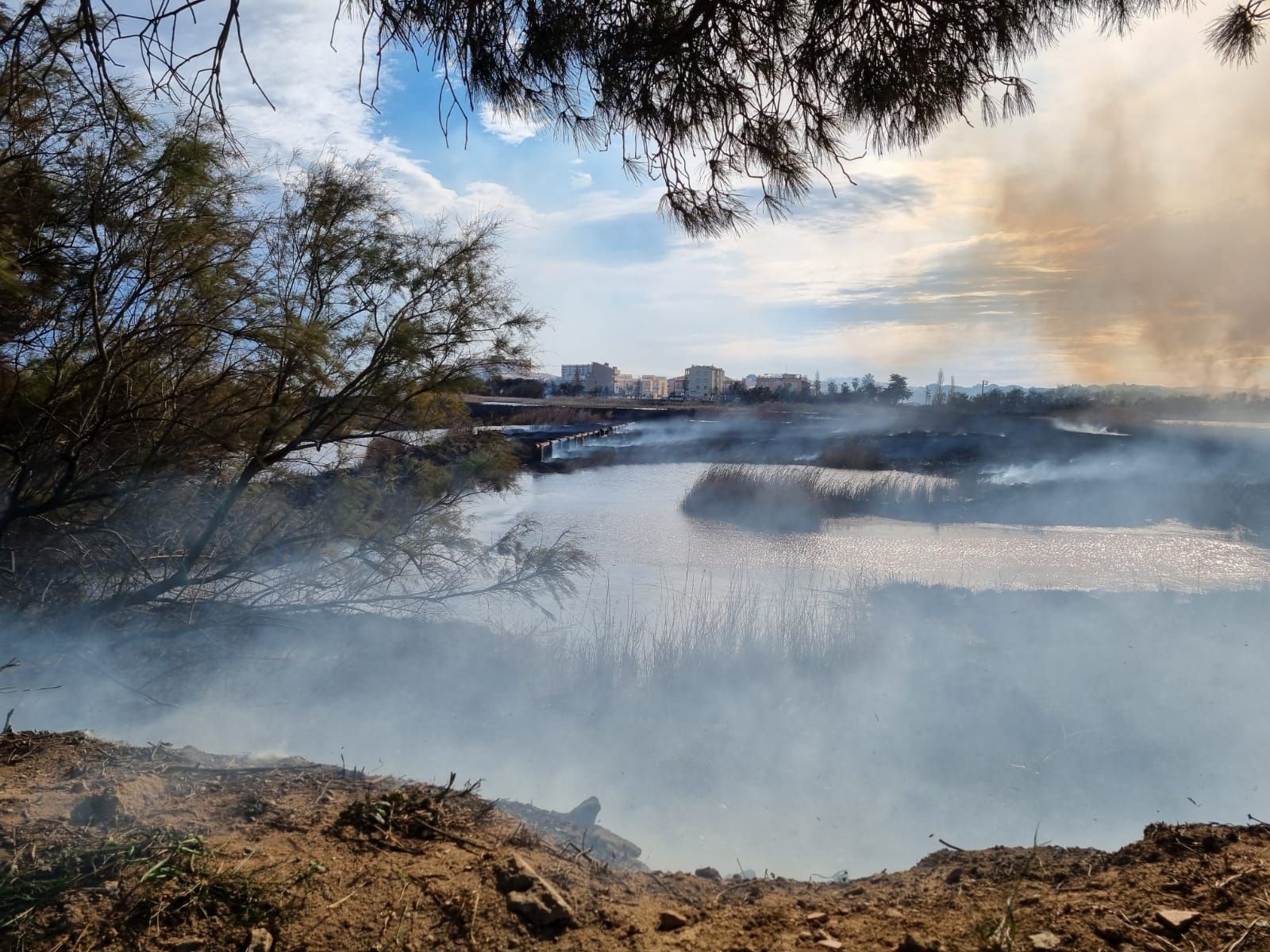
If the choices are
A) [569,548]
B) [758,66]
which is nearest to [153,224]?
[758,66]

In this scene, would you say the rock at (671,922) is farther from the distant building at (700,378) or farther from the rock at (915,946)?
the distant building at (700,378)

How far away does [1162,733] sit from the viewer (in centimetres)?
717

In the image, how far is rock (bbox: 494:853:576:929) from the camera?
6.65 ft

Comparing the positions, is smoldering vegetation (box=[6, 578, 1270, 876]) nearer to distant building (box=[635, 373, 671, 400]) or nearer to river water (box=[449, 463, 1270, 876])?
river water (box=[449, 463, 1270, 876])

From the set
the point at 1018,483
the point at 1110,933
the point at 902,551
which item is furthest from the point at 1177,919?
the point at 1018,483

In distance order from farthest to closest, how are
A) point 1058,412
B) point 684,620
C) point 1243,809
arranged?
point 1058,412
point 684,620
point 1243,809

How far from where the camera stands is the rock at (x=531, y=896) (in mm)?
2027

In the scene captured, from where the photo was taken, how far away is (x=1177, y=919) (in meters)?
1.82

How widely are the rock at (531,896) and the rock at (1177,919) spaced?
55.0 inches

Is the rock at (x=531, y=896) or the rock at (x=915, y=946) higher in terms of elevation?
the rock at (x=915, y=946)

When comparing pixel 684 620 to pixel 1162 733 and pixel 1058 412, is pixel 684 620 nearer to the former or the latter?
pixel 1162 733

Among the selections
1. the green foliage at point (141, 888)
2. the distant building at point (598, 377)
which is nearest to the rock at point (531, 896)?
the green foliage at point (141, 888)

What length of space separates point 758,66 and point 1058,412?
36.8 meters

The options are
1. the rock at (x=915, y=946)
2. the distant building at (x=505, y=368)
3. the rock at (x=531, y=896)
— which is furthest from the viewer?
the distant building at (x=505, y=368)
